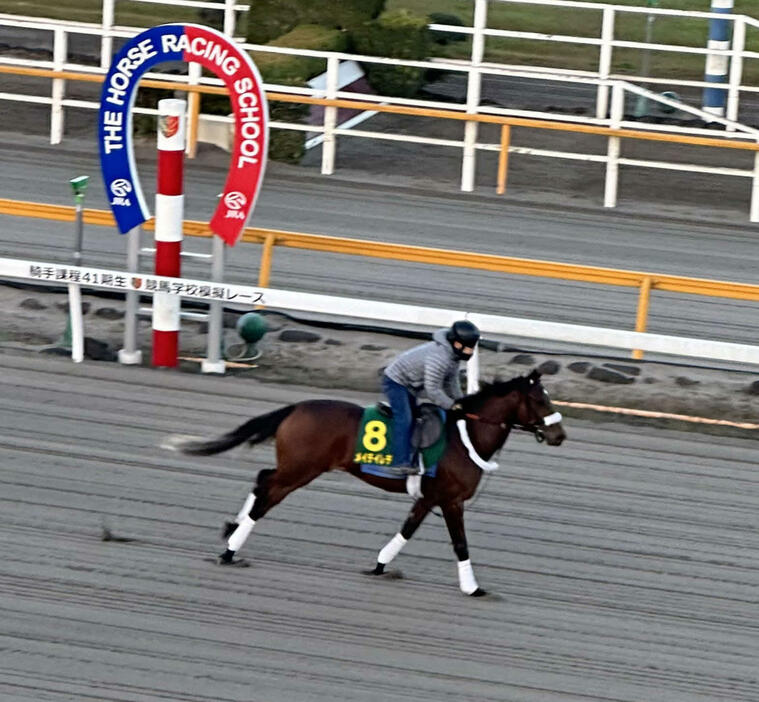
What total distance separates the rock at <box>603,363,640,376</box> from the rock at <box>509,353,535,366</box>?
0.53 meters

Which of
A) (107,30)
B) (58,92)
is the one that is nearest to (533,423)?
(58,92)

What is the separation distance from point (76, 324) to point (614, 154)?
7546 mm

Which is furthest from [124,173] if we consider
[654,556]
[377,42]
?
[377,42]

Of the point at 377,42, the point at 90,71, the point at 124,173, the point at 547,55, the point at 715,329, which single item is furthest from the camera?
the point at 547,55

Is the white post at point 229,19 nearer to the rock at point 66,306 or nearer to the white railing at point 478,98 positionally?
the white railing at point 478,98

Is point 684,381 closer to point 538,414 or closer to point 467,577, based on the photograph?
point 538,414

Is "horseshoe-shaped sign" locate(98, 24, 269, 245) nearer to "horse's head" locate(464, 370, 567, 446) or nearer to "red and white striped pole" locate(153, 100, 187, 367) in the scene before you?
"red and white striped pole" locate(153, 100, 187, 367)

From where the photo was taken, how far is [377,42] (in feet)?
61.9

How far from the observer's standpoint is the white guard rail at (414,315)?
10.2 m

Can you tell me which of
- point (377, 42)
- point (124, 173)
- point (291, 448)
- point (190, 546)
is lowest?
point (190, 546)

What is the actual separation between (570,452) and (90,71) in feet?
32.0

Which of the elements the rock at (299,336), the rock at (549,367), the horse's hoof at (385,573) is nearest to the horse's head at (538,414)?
the horse's hoof at (385,573)

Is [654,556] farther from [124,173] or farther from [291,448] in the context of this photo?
[124,173]

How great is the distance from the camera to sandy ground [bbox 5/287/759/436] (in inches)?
419
